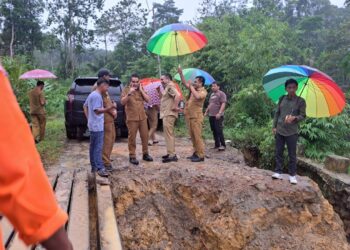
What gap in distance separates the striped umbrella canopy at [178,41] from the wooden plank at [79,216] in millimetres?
3034

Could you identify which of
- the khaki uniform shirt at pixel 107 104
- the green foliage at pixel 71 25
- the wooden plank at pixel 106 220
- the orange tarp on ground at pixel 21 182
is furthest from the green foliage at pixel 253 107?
the green foliage at pixel 71 25

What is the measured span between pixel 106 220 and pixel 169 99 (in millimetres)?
3447

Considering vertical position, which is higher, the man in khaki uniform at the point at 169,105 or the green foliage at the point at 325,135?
the man in khaki uniform at the point at 169,105

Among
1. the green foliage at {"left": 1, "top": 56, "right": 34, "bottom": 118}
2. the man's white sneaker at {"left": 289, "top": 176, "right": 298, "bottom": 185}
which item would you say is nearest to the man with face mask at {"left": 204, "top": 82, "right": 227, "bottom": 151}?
the man's white sneaker at {"left": 289, "top": 176, "right": 298, "bottom": 185}

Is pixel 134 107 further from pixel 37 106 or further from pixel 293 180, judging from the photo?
pixel 37 106

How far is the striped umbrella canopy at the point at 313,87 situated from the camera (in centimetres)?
604

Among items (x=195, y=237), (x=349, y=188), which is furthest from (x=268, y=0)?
(x=195, y=237)

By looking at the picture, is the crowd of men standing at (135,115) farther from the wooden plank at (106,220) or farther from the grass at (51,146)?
the grass at (51,146)

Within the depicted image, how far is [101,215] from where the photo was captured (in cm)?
429

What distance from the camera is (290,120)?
19.9ft

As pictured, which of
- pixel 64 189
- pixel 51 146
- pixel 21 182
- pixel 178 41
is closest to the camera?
pixel 21 182

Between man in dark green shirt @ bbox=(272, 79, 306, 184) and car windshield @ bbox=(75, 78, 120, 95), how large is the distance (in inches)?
187

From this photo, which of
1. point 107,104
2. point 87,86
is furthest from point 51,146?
point 107,104

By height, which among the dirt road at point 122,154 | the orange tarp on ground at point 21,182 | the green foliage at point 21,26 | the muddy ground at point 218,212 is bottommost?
the muddy ground at point 218,212
